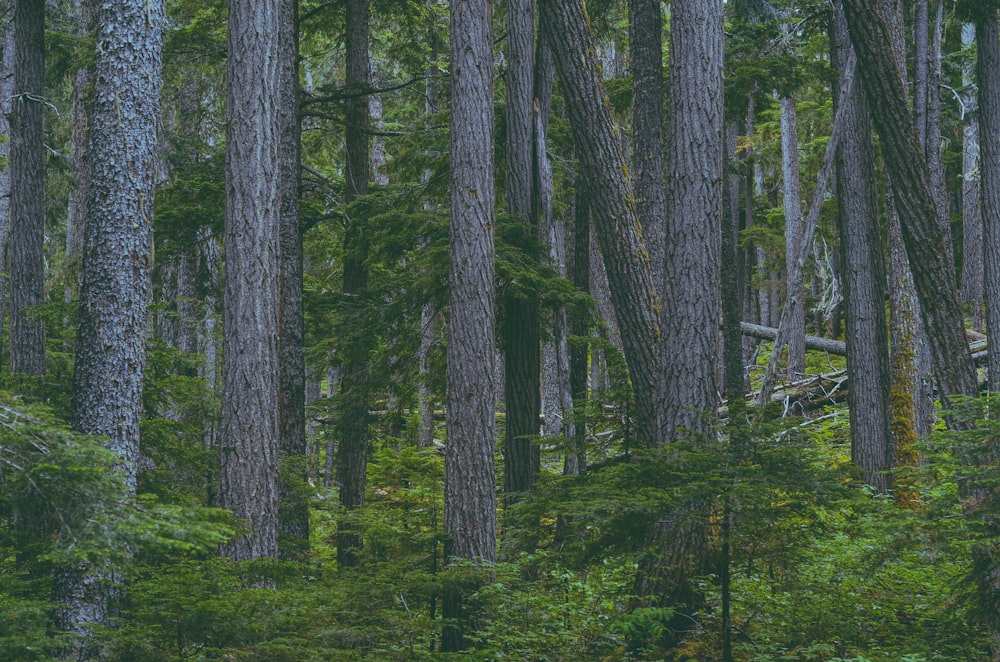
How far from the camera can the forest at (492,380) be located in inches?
237

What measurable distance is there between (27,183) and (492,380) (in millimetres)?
9551

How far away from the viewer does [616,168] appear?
930 cm

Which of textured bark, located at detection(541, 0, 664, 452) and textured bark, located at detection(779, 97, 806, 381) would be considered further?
textured bark, located at detection(779, 97, 806, 381)

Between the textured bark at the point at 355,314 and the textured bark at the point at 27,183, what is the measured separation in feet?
16.5

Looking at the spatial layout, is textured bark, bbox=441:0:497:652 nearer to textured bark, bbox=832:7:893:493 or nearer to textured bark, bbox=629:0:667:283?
textured bark, bbox=629:0:667:283

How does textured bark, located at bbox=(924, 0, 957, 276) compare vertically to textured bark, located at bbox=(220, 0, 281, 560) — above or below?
above

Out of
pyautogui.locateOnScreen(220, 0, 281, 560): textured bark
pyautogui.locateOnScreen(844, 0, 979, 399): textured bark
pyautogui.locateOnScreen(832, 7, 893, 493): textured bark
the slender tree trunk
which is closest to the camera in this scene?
pyautogui.locateOnScreen(220, 0, 281, 560): textured bark

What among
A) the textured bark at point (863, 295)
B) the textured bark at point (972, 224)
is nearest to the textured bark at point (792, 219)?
the textured bark at point (972, 224)

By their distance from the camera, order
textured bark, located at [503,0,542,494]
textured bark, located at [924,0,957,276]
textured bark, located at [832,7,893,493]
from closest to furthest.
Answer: textured bark, located at [503,0,542,494] → textured bark, located at [832,7,893,493] → textured bark, located at [924,0,957,276]

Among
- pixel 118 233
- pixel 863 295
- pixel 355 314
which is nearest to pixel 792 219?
pixel 863 295

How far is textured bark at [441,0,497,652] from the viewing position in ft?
29.8

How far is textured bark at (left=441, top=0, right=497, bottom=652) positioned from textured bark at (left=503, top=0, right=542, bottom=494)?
1704mm

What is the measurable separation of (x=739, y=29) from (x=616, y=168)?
23.2 ft

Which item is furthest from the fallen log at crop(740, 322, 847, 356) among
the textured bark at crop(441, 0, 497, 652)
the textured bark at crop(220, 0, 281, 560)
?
the textured bark at crop(220, 0, 281, 560)
